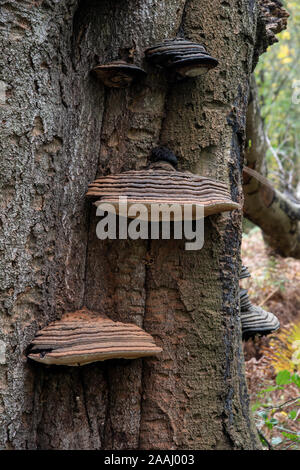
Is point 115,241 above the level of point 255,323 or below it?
above

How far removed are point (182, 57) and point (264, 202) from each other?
155 inches

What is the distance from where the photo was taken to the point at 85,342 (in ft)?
6.14

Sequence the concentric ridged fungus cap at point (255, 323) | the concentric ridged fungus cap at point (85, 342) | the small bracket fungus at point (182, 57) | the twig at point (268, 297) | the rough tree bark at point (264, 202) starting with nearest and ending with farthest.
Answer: the concentric ridged fungus cap at point (85, 342), the small bracket fungus at point (182, 57), the concentric ridged fungus cap at point (255, 323), the rough tree bark at point (264, 202), the twig at point (268, 297)

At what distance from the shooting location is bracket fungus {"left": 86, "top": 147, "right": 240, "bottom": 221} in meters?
1.89

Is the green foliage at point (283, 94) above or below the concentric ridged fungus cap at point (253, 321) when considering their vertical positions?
above

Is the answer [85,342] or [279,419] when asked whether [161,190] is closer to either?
[85,342]

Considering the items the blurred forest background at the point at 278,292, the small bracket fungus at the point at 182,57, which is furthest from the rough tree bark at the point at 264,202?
the small bracket fungus at the point at 182,57

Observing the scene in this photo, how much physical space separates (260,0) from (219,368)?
247 cm

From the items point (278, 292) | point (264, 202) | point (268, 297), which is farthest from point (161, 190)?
point (278, 292)

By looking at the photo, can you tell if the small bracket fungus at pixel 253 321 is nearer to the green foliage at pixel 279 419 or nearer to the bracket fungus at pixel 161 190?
the green foliage at pixel 279 419

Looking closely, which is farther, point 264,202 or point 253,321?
point 264,202

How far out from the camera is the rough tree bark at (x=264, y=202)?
530 centimetres

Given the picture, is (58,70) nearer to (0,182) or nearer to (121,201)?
(0,182)

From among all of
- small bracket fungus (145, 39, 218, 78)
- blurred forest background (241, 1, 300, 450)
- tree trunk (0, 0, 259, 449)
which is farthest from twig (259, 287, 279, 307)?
small bracket fungus (145, 39, 218, 78)
